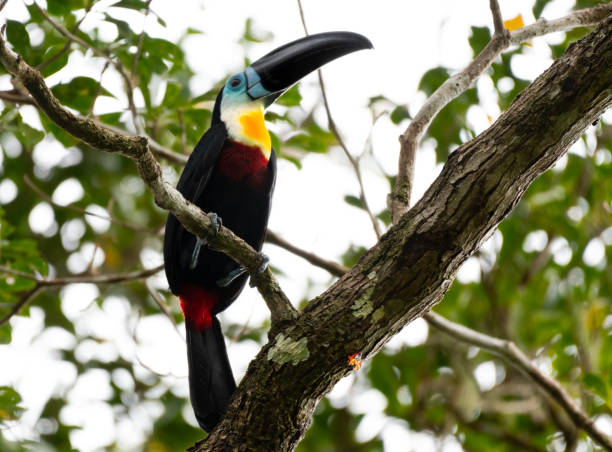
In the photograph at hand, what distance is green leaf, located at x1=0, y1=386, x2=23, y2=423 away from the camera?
10.6ft

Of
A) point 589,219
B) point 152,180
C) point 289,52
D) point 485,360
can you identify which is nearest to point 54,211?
point 289,52

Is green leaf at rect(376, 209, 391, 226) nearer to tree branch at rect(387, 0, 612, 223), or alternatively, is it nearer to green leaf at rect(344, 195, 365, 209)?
green leaf at rect(344, 195, 365, 209)

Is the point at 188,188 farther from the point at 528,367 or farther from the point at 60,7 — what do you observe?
the point at 528,367

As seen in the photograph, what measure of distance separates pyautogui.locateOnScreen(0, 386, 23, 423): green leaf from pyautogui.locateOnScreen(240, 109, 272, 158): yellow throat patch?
62.3 inches

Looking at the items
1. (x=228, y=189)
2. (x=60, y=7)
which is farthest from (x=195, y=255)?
(x=60, y=7)

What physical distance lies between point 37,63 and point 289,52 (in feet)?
3.68

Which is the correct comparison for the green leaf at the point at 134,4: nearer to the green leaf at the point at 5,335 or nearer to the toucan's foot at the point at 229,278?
the toucan's foot at the point at 229,278

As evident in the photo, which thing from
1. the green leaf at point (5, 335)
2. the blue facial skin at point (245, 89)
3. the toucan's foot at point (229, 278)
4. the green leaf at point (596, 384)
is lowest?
the green leaf at point (596, 384)

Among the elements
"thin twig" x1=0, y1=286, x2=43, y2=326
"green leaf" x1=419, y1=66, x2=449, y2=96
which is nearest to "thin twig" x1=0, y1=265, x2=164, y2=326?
"thin twig" x1=0, y1=286, x2=43, y2=326

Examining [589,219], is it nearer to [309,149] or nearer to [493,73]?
[493,73]

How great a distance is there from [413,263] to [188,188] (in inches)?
50.8

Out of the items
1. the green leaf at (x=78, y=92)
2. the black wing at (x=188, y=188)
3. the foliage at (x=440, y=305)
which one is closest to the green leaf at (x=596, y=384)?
the foliage at (x=440, y=305)

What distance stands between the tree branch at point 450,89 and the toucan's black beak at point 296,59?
0.52 m

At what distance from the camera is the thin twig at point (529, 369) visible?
3.32 meters
